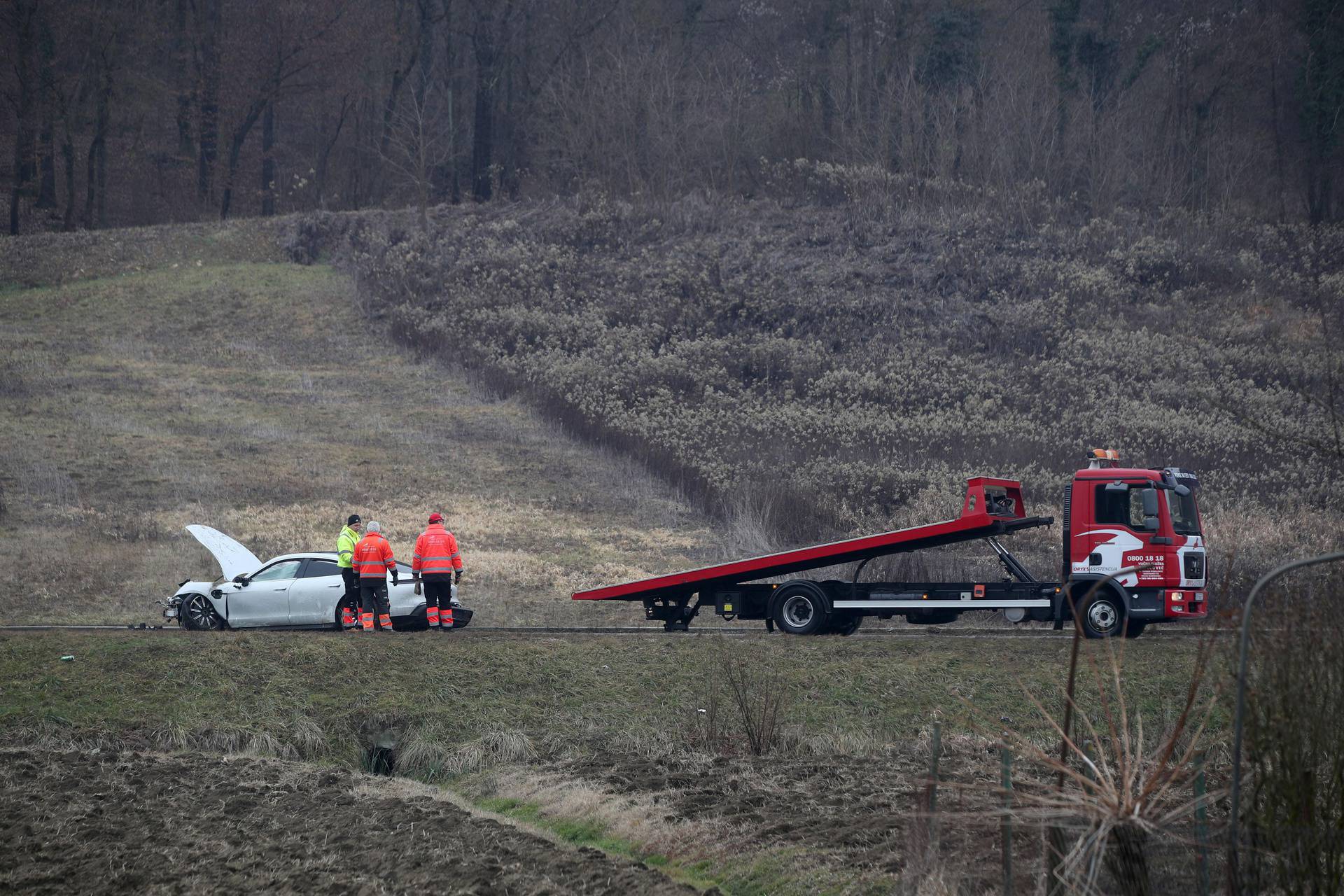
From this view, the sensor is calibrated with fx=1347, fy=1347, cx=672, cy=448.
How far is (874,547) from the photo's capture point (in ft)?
59.1

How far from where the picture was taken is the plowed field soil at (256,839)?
409 inches

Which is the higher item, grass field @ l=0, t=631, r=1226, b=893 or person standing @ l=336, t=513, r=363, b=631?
person standing @ l=336, t=513, r=363, b=631

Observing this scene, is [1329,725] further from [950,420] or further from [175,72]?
[175,72]

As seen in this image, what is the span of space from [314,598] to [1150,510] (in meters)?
12.1

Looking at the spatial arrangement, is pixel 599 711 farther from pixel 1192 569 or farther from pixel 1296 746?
pixel 1296 746

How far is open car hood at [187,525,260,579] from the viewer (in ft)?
68.6

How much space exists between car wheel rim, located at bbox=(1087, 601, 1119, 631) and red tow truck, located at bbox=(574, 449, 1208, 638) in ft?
0.04

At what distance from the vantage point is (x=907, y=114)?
60500 millimetres

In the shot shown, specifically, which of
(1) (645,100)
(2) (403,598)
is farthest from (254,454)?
(1) (645,100)

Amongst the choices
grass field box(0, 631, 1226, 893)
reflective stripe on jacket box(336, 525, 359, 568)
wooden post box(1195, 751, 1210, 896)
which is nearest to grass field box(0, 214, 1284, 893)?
grass field box(0, 631, 1226, 893)

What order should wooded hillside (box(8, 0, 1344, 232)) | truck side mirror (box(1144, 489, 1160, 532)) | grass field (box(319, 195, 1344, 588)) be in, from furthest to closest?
wooded hillside (box(8, 0, 1344, 232)) → grass field (box(319, 195, 1344, 588)) → truck side mirror (box(1144, 489, 1160, 532))

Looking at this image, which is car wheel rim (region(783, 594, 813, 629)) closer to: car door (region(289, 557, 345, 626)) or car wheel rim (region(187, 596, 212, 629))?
car door (region(289, 557, 345, 626))

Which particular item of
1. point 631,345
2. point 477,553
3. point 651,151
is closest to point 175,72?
point 651,151

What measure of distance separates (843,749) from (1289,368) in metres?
34.1
